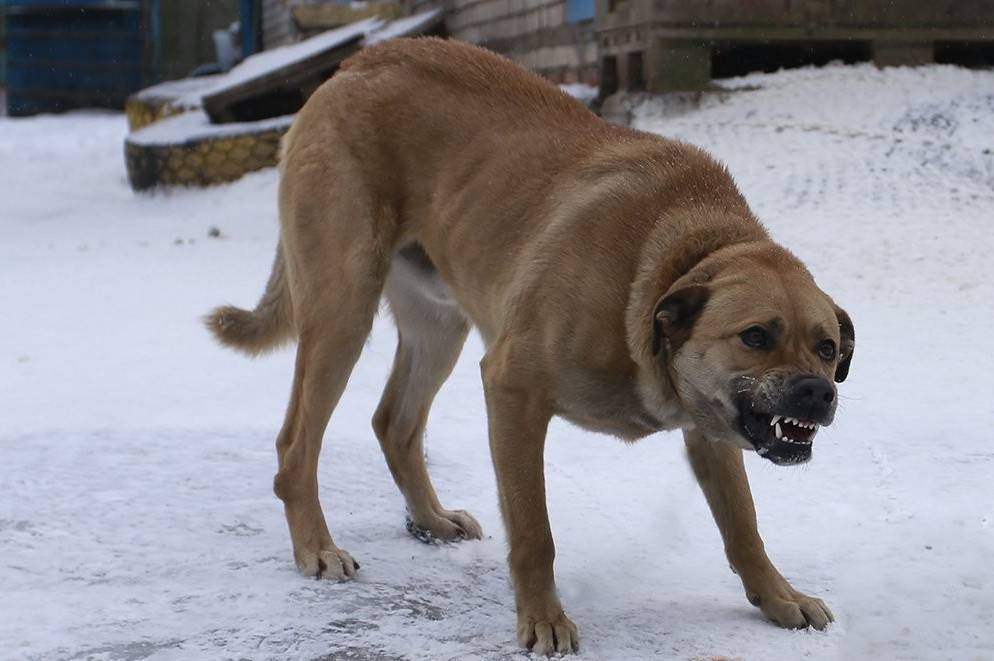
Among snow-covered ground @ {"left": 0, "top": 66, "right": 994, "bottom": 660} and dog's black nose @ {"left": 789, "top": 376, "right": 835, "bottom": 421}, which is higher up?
dog's black nose @ {"left": 789, "top": 376, "right": 835, "bottom": 421}

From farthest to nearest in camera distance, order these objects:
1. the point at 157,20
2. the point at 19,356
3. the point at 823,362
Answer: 1. the point at 157,20
2. the point at 19,356
3. the point at 823,362

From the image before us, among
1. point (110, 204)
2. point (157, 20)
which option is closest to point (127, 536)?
A: point (110, 204)

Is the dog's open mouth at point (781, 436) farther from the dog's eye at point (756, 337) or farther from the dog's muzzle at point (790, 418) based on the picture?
the dog's eye at point (756, 337)

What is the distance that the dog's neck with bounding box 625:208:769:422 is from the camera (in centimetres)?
333

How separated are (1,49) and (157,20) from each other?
326 centimetres

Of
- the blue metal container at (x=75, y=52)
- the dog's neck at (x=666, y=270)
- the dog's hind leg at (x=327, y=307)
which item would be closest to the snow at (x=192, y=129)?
the dog's hind leg at (x=327, y=307)

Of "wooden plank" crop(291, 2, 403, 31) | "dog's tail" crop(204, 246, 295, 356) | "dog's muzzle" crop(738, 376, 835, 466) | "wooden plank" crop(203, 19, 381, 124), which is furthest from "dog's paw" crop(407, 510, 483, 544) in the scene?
"wooden plank" crop(291, 2, 403, 31)

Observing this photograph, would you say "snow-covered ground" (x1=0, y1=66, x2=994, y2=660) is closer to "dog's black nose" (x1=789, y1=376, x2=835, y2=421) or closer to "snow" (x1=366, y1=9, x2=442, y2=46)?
"dog's black nose" (x1=789, y1=376, x2=835, y2=421)

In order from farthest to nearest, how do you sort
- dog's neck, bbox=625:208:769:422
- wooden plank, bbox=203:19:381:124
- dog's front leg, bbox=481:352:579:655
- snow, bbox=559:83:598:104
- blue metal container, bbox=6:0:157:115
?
blue metal container, bbox=6:0:157:115, wooden plank, bbox=203:19:381:124, snow, bbox=559:83:598:104, dog's front leg, bbox=481:352:579:655, dog's neck, bbox=625:208:769:422

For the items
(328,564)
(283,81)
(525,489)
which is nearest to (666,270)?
(525,489)

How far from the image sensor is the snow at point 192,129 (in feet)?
42.4

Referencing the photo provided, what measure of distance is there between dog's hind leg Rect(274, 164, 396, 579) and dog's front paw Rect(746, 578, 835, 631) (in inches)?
53.1

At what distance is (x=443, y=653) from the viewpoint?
334 centimetres

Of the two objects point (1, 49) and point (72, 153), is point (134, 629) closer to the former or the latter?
point (72, 153)
